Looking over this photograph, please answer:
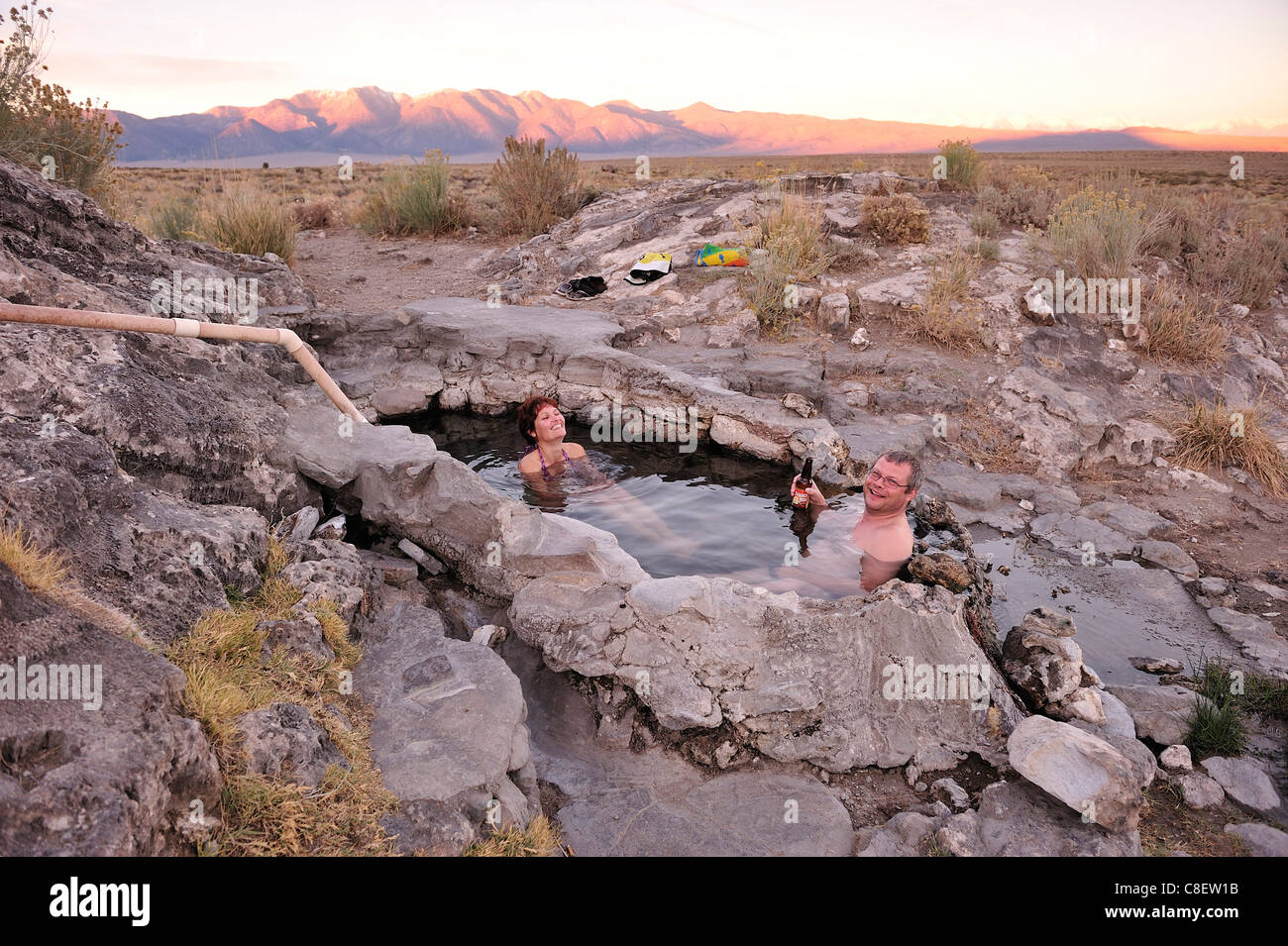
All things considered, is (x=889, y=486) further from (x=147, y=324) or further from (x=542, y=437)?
(x=147, y=324)

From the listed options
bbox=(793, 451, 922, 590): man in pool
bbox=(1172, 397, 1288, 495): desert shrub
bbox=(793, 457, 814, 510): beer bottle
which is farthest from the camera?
bbox=(1172, 397, 1288, 495): desert shrub

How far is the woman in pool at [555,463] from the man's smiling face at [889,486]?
1.54m

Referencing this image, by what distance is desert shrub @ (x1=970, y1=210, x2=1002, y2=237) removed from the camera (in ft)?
33.0

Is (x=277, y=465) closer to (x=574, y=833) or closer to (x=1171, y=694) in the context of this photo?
(x=574, y=833)

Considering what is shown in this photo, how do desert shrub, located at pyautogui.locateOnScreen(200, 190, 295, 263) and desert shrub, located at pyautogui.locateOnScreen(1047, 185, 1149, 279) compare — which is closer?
desert shrub, located at pyautogui.locateOnScreen(1047, 185, 1149, 279)

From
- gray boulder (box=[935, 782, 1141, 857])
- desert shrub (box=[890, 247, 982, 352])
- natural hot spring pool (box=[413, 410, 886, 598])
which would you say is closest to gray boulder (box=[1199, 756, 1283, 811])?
gray boulder (box=[935, 782, 1141, 857])

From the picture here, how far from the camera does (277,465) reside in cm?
444

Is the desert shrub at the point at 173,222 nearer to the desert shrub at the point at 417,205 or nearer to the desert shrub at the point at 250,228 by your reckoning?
the desert shrub at the point at 250,228

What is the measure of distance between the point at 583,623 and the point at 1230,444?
6167 millimetres

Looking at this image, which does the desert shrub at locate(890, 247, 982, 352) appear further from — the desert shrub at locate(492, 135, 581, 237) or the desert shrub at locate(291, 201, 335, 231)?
the desert shrub at locate(291, 201, 335, 231)

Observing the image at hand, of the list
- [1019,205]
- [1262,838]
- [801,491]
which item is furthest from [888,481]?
[1019,205]

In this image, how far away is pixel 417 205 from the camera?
41.1ft

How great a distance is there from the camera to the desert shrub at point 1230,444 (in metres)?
6.25
